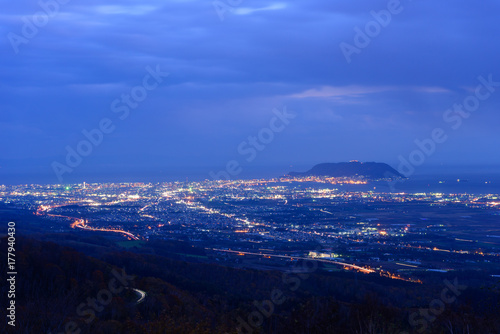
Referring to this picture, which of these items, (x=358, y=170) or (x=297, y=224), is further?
(x=358, y=170)

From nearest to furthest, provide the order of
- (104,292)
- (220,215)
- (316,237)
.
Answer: (104,292) → (316,237) → (220,215)

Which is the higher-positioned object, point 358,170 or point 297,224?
point 358,170

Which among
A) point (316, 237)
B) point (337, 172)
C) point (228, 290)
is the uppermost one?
point (337, 172)

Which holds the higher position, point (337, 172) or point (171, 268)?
point (337, 172)

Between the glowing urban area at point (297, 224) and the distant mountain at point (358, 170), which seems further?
the distant mountain at point (358, 170)

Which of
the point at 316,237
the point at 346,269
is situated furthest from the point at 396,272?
the point at 316,237

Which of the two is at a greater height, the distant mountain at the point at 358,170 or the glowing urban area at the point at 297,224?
the distant mountain at the point at 358,170

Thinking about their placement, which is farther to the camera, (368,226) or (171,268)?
(368,226)

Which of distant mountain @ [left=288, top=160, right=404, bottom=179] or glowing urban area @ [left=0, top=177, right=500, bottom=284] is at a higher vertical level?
distant mountain @ [left=288, top=160, right=404, bottom=179]

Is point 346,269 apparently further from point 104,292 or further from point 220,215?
point 220,215

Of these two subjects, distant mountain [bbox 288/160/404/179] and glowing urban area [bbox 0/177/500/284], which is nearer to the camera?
glowing urban area [bbox 0/177/500/284]

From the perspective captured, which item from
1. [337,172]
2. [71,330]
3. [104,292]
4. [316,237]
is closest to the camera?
[71,330]
